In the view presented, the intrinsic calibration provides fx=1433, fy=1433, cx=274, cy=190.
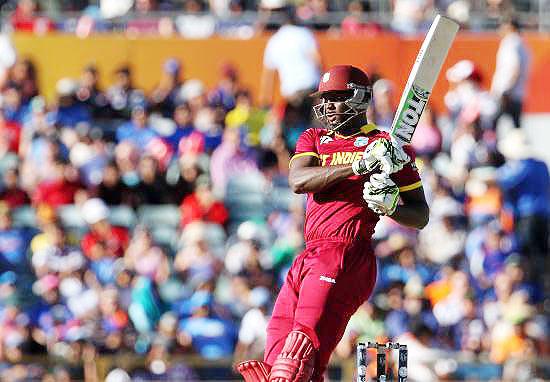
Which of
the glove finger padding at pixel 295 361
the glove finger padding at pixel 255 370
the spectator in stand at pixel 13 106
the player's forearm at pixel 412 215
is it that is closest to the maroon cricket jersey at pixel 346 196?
the player's forearm at pixel 412 215

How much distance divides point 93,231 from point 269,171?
190cm

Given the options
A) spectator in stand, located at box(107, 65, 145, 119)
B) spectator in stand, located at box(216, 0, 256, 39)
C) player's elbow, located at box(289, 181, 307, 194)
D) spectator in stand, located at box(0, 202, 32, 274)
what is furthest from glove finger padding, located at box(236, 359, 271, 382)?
spectator in stand, located at box(216, 0, 256, 39)

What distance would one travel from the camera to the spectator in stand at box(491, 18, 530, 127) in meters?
15.3

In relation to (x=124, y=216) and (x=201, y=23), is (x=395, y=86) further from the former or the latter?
(x=124, y=216)

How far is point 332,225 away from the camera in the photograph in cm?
753

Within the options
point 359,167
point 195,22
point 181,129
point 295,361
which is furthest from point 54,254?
point 359,167

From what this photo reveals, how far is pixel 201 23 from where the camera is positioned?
1571cm

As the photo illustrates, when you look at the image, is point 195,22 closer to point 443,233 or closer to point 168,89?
point 168,89

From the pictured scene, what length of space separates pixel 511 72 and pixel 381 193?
27.7 ft

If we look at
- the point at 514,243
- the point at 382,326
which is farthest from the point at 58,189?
the point at 514,243

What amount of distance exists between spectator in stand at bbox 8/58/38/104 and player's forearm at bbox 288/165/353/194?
794 cm

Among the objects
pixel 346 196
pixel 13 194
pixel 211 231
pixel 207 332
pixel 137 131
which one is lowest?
pixel 207 332

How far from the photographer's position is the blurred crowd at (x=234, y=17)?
51.3 feet

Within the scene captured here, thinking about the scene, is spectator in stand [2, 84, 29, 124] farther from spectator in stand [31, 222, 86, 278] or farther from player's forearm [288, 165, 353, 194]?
player's forearm [288, 165, 353, 194]
